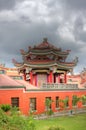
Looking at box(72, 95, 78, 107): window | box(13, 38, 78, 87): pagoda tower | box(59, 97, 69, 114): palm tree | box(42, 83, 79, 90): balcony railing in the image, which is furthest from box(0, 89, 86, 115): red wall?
box(13, 38, 78, 87): pagoda tower

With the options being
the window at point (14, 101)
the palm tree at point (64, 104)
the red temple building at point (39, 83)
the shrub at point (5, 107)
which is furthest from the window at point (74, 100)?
the shrub at point (5, 107)

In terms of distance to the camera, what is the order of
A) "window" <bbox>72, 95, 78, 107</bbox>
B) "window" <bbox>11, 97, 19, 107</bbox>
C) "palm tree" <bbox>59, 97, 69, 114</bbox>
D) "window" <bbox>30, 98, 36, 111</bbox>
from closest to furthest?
"window" <bbox>11, 97, 19, 107</bbox>
"window" <bbox>30, 98, 36, 111</bbox>
"palm tree" <bbox>59, 97, 69, 114</bbox>
"window" <bbox>72, 95, 78, 107</bbox>

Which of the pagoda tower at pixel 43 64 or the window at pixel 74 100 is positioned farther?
the pagoda tower at pixel 43 64

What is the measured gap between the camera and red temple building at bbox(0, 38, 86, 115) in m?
27.0

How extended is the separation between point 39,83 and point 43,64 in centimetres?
326

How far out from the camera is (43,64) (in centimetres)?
3528

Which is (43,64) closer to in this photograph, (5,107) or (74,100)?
(74,100)

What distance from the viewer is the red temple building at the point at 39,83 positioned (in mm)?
27000

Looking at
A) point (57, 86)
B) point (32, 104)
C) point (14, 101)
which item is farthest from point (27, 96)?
point (57, 86)

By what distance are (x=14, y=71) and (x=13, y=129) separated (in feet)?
149

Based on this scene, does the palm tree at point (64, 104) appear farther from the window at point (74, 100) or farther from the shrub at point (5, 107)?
the shrub at point (5, 107)

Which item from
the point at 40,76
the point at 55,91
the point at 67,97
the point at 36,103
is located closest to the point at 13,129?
the point at 36,103

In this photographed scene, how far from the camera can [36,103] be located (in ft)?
98.1

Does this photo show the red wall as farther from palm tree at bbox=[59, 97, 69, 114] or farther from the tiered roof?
the tiered roof
